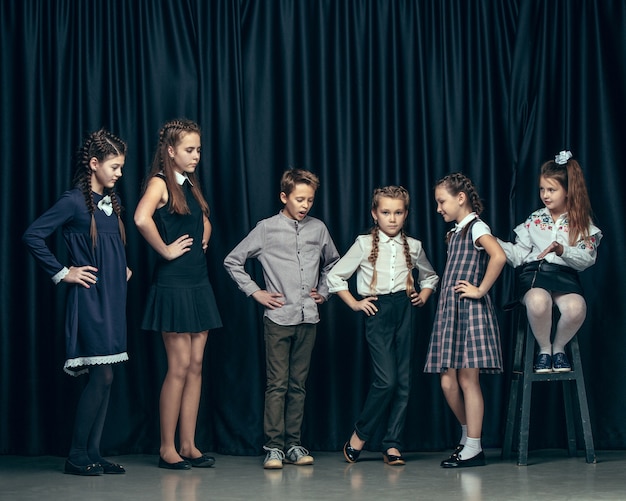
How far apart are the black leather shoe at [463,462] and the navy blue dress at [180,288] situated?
3.76 ft

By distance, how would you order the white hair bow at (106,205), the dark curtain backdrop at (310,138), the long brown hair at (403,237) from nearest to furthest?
1. the white hair bow at (106,205)
2. the long brown hair at (403,237)
3. the dark curtain backdrop at (310,138)

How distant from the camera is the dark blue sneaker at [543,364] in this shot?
3762 millimetres

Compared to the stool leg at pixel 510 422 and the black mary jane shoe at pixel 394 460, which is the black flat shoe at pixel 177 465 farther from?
the stool leg at pixel 510 422

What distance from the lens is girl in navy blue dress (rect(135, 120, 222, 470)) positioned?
12.3ft

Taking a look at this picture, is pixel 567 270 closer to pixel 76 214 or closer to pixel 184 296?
pixel 184 296

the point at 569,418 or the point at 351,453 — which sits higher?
the point at 569,418

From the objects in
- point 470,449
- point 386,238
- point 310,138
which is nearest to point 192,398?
point 386,238

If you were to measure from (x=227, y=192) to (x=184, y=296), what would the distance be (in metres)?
0.74

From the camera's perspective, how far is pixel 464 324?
12.5 ft

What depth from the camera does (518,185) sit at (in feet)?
14.3

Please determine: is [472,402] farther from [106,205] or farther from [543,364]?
[106,205]

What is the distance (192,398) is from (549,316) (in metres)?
1.57

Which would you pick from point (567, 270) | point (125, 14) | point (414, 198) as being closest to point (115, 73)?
Result: point (125, 14)

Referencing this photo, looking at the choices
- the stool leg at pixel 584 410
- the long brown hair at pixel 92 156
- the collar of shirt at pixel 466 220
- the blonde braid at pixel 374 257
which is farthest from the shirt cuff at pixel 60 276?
the stool leg at pixel 584 410
